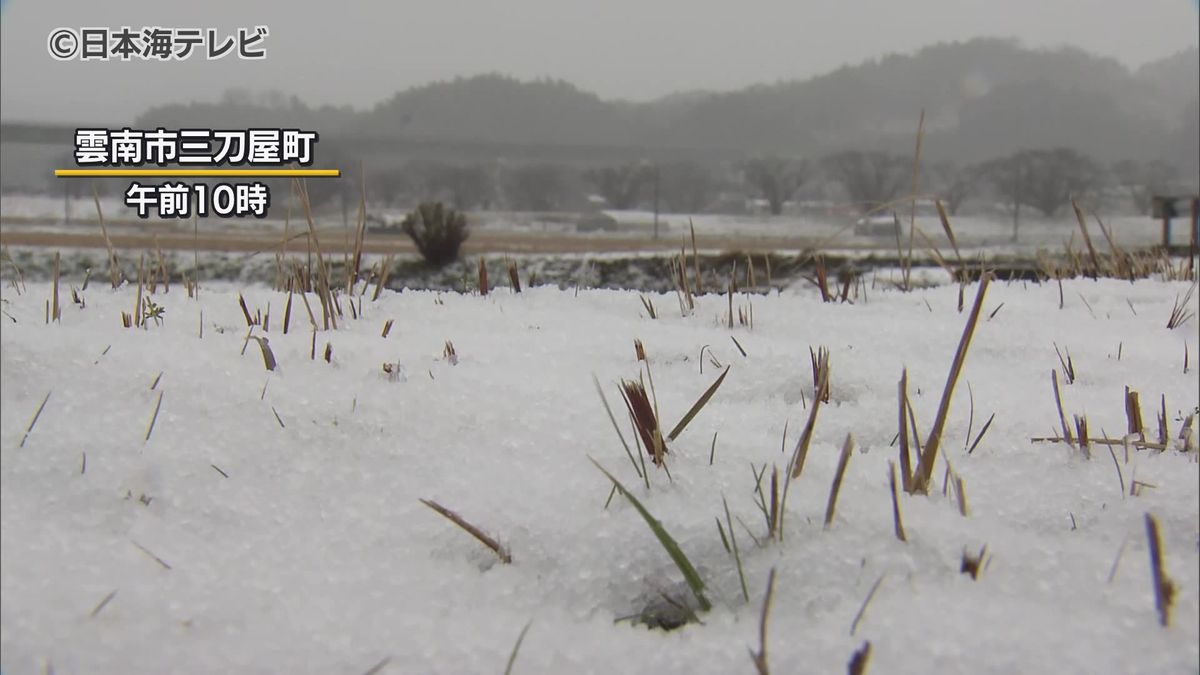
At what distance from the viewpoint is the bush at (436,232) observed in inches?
227

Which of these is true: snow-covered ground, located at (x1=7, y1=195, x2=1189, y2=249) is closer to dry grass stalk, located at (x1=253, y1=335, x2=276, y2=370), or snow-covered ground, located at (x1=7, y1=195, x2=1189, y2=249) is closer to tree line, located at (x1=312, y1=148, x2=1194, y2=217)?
tree line, located at (x1=312, y1=148, x2=1194, y2=217)

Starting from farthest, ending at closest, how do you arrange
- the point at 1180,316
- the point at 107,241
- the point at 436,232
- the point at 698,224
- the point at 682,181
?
the point at 682,181 < the point at 698,224 < the point at 436,232 < the point at 107,241 < the point at 1180,316

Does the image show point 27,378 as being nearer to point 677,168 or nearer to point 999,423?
point 999,423

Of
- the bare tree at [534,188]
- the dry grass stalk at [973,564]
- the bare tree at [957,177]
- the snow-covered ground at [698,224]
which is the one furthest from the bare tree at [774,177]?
the dry grass stalk at [973,564]

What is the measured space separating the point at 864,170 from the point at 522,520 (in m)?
12.1

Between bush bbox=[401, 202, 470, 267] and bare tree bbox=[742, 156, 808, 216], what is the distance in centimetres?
450

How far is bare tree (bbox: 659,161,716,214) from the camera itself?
11406mm

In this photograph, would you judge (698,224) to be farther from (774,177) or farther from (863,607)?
(863,607)

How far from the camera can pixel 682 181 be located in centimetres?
1144

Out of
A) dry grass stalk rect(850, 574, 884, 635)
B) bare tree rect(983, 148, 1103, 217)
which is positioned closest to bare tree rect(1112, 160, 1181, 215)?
bare tree rect(983, 148, 1103, 217)

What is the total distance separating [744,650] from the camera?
376 mm

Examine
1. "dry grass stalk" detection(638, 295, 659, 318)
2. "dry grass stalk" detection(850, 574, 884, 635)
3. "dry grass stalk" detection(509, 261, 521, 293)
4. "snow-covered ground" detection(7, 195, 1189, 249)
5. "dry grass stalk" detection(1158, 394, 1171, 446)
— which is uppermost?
"snow-covered ground" detection(7, 195, 1189, 249)

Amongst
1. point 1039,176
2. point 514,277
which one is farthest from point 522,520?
point 1039,176

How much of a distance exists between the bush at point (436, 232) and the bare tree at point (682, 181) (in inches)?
225
